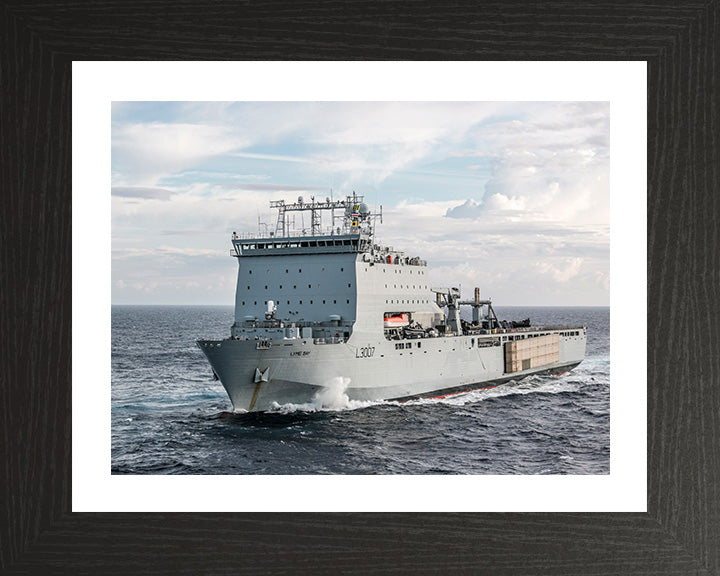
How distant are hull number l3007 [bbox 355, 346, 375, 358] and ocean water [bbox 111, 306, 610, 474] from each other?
27.8 inches

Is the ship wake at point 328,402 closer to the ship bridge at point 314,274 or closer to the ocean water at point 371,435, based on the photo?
the ocean water at point 371,435

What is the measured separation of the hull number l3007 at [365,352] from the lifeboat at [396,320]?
115cm

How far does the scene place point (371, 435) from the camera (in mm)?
10375

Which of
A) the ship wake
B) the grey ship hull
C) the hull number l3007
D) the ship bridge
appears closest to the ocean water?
the ship wake

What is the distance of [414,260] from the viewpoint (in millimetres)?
14469

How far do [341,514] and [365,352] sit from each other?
6.32 m

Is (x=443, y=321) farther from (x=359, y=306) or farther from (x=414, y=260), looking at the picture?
(x=359, y=306)

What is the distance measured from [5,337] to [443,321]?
11.2 metres

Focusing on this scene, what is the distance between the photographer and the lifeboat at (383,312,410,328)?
13120 millimetres

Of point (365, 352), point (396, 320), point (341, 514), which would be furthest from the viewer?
point (396, 320)

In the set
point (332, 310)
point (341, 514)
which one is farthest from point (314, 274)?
point (341, 514)

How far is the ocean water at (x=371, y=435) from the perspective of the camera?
9.22m

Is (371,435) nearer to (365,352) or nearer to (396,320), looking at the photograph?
(365,352)

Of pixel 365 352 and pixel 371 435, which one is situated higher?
pixel 365 352
